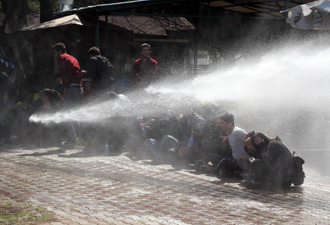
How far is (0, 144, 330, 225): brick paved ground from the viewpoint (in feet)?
19.4

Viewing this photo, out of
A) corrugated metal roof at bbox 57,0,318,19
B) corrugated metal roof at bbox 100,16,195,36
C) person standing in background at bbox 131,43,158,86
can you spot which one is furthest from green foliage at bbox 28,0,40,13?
person standing in background at bbox 131,43,158,86

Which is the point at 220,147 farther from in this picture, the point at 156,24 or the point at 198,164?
the point at 156,24

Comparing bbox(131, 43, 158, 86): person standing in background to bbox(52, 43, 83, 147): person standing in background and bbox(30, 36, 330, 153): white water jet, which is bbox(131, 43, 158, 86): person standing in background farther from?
bbox(52, 43, 83, 147): person standing in background

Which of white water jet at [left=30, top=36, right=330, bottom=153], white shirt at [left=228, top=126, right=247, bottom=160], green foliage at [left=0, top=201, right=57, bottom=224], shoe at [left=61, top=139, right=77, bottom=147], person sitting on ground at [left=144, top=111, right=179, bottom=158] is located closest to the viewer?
green foliage at [left=0, top=201, right=57, bottom=224]

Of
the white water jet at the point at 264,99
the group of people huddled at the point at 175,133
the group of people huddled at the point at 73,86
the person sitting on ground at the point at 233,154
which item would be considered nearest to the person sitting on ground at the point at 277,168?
the group of people huddled at the point at 175,133

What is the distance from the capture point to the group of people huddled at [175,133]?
790 centimetres

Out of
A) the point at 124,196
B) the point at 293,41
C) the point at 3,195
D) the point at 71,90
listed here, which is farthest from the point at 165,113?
the point at 293,41

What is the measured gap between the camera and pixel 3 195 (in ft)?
22.1

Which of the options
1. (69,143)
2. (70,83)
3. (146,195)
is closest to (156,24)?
(70,83)

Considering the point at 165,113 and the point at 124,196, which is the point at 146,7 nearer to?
the point at 165,113

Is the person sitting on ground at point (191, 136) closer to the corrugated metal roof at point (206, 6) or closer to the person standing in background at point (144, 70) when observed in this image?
the person standing in background at point (144, 70)

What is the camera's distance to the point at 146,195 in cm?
703

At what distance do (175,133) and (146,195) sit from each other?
3.59 metres

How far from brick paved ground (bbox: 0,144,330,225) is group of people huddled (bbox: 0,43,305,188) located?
320 mm
